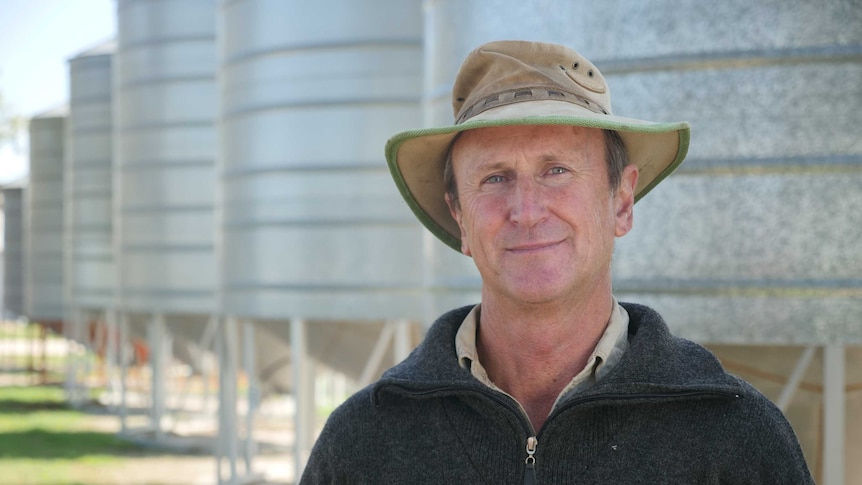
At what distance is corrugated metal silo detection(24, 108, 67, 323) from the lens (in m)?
22.4

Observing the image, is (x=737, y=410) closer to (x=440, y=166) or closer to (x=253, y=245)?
(x=440, y=166)

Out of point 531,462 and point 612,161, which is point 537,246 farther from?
point 531,462

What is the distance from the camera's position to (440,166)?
7.04ft

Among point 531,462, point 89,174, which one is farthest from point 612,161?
point 89,174

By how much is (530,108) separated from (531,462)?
0.57 metres

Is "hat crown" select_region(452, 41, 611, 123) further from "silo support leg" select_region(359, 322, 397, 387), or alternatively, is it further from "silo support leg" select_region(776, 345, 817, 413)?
"silo support leg" select_region(359, 322, 397, 387)

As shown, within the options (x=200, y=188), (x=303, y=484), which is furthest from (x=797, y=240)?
(x=200, y=188)

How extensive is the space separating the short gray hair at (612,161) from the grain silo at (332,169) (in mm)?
6342

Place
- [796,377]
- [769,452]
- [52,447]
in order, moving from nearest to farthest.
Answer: [769,452], [796,377], [52,447]

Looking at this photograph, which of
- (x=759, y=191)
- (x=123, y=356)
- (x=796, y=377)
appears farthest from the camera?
(x=123, y=356)

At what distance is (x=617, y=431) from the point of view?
177 cm

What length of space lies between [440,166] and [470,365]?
407 millimetres

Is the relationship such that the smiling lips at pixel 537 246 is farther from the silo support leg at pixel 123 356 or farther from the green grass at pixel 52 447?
the silo support leg at pixel 123 356

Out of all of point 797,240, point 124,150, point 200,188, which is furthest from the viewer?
point 124,150
